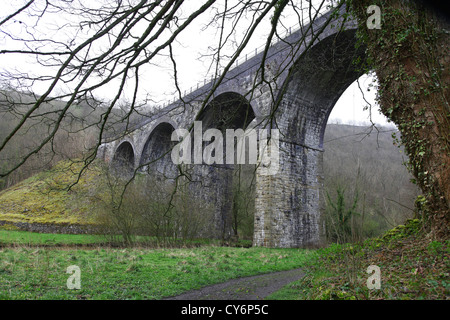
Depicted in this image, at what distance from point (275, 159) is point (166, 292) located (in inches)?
305

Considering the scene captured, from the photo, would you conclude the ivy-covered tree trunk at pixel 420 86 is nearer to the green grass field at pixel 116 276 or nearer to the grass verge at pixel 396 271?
the grass verge at pixel 396 271

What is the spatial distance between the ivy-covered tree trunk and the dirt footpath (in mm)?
2473

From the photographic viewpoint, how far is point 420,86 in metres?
2.67

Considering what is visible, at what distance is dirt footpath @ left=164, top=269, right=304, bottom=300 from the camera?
4078 mm

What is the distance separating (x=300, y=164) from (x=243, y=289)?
783 cm

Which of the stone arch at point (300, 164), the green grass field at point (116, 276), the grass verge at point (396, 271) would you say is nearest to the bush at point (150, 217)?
the stone arch at point (300, 164)

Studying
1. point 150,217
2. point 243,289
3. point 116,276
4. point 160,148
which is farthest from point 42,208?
A: point 243,289

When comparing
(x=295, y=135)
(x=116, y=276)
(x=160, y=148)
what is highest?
(x=160, y=148)

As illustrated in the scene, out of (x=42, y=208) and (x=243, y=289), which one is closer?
(x=243, y=289)

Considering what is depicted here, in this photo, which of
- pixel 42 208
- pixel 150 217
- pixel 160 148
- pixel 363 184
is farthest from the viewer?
pixel 160 148

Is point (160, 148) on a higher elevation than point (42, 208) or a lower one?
higher

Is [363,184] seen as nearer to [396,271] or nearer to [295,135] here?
[396,271]
